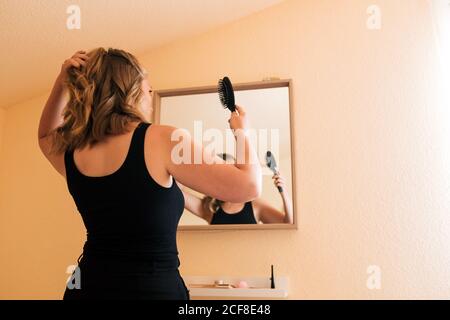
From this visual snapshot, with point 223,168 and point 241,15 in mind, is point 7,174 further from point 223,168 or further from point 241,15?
point 223,168

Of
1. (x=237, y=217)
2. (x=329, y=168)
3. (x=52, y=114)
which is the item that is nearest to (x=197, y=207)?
(x=237, y=217)

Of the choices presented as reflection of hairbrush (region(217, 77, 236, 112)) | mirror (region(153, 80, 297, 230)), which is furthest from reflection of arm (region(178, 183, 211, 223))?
reflection of hairbrush (region(217, 77, 236, 112))

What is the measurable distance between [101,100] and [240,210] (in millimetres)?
853

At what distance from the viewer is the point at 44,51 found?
1.64 meters

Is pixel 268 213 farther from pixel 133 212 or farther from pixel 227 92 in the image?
pixel 133 212

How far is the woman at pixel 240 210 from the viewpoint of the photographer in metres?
1.55

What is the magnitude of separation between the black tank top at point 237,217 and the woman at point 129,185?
775 millimetres

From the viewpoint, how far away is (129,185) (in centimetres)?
75

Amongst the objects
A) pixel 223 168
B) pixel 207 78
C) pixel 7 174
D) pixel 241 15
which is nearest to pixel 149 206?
pixel 223 168

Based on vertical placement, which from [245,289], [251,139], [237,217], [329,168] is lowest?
[245,289]

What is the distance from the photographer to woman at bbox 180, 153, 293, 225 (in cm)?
155

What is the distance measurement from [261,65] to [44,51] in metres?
0.80

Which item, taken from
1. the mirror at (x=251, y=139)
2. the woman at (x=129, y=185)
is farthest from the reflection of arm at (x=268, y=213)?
the woman at (x=129, y=185)

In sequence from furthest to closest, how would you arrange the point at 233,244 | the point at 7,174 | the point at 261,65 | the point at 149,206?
the point at 7,174 < the point at 261,65 < the point at 233,244 < the point at 149,206
